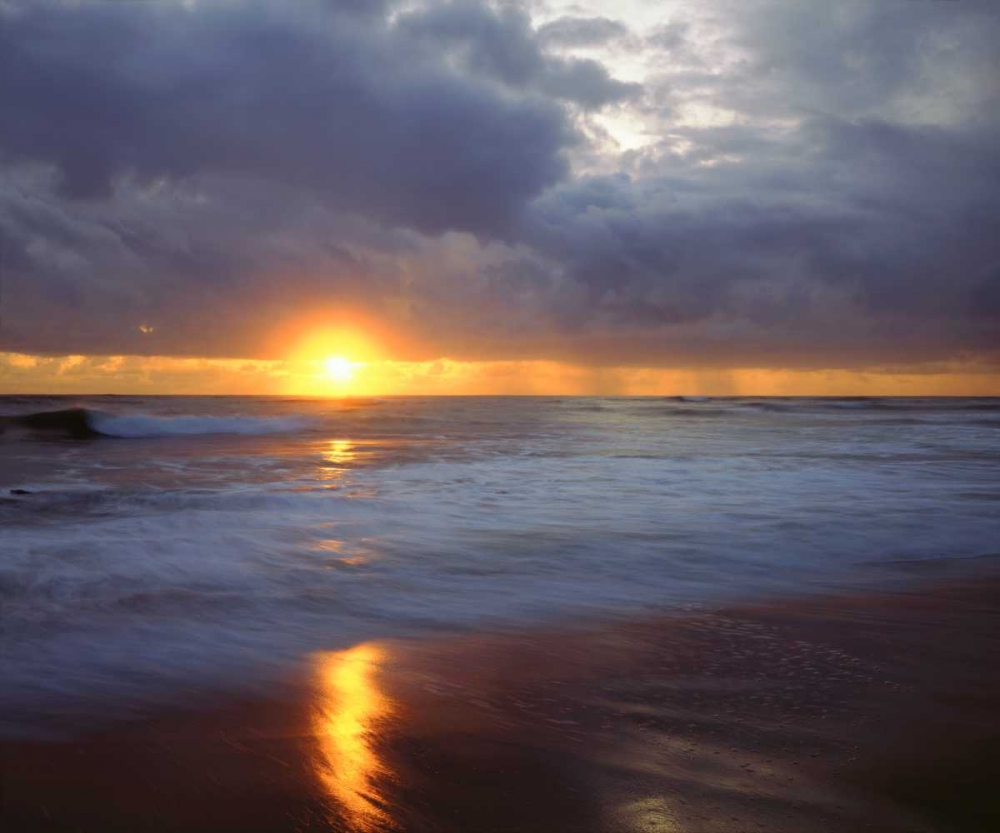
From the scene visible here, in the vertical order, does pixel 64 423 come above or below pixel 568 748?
above

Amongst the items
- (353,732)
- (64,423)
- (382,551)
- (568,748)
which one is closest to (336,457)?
(382,551)

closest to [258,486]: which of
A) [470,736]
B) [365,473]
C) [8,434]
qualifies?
[365,473]

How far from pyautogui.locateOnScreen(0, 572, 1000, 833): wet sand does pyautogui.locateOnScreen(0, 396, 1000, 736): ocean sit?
0.54 meters

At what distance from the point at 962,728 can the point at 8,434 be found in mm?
Result: 30725

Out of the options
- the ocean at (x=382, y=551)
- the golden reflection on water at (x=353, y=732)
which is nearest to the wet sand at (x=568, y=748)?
the golden reflection on water at (x=353, y=732)

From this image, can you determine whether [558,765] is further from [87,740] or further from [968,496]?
[968,496]

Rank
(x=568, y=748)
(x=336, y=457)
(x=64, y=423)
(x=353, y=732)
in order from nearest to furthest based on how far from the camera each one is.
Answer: (x=568, y=748)
(x=353, y=732)
(x=336, y=457)
(x=64, y=423)

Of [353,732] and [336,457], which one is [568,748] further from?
[336,457]

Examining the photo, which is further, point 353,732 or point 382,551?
point 382,551

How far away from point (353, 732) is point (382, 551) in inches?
156

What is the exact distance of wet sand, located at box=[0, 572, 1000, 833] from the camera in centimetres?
224

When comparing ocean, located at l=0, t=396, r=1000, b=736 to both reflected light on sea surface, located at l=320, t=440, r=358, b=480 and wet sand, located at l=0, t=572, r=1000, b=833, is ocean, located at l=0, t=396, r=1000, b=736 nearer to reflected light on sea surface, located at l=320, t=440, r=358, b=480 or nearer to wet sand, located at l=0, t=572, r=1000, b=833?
reflected light on sea surface, located at l=320, t=440, r=358, b=480

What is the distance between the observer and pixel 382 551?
267 inches

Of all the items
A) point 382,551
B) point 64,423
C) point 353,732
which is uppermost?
point 64,423
